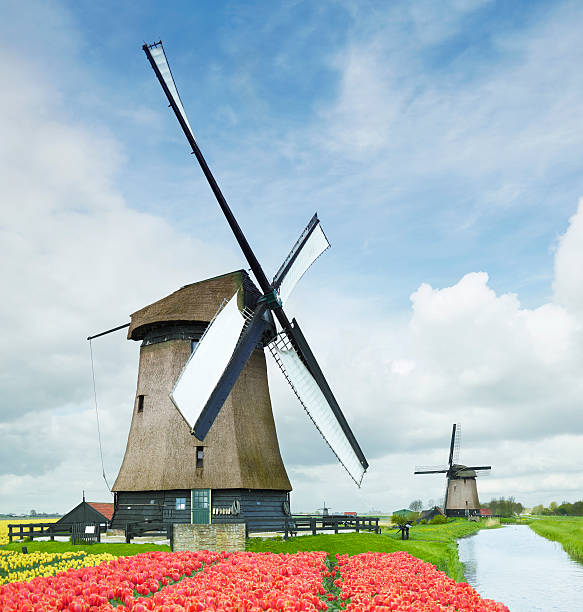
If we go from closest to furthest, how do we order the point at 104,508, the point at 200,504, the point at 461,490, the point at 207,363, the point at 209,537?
the point at 209,537
the point at 207,363
the point at 200,504
the point at 104,508
the point at 461,490

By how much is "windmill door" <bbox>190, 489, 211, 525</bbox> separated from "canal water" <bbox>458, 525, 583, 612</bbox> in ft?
35.1

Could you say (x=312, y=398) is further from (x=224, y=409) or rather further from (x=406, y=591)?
(x=406, y=591)

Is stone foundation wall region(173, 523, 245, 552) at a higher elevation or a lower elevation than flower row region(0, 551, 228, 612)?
higher

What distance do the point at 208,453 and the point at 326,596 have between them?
14.1 metres

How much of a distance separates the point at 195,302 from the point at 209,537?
12.4 meters

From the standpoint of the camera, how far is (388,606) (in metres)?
9.00

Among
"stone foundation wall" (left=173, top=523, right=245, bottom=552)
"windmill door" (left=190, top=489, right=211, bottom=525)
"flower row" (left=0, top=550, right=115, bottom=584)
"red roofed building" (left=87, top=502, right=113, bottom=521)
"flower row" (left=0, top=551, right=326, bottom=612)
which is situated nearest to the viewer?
"flower row" (left=0, top=551, right=326, bottom=612)

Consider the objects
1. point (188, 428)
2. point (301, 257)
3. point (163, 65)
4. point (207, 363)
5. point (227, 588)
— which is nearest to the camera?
point (227, 588)

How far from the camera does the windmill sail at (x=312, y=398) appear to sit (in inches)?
974

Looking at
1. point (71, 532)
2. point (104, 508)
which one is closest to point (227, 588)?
point (71, 532)

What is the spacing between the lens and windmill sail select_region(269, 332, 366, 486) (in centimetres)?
2473

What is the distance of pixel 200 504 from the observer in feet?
81.1

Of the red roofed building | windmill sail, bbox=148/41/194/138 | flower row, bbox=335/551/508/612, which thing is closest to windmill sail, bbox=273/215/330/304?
windmill sail, bbox=148/41/194/138

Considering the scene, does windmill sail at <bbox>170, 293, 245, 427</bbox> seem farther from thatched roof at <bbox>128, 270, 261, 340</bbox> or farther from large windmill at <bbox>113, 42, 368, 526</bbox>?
Answer: thatched roof at <bbox>128, 270, 261, 340</bbox>
